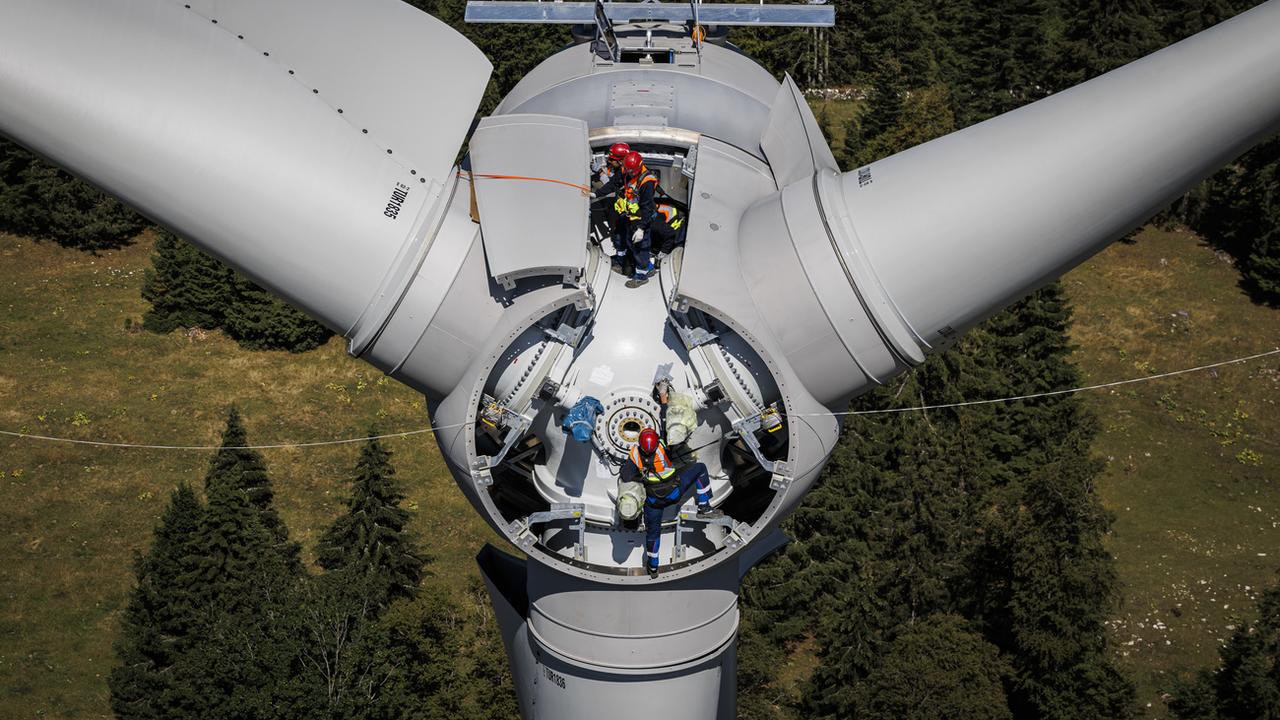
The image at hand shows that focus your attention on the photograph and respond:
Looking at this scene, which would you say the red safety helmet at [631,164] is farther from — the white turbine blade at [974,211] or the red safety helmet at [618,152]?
the white turbine blade at [974,211]

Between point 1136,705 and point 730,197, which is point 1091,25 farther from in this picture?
point 730,197

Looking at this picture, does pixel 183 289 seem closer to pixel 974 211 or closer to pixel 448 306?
pixel 448 306

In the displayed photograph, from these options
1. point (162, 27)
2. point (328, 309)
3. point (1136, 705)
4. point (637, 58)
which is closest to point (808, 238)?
point (637, 58)

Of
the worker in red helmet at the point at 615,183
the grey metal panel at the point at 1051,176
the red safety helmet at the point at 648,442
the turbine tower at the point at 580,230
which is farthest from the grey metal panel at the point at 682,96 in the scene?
the red safety helmet at the point at 648,442

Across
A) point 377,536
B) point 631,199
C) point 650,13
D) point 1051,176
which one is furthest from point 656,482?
point 377,536

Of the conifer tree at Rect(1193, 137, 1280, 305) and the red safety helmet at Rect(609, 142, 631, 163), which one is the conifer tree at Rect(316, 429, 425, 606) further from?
the conifer tree at Rect(1193, 137, 1280, 305)
